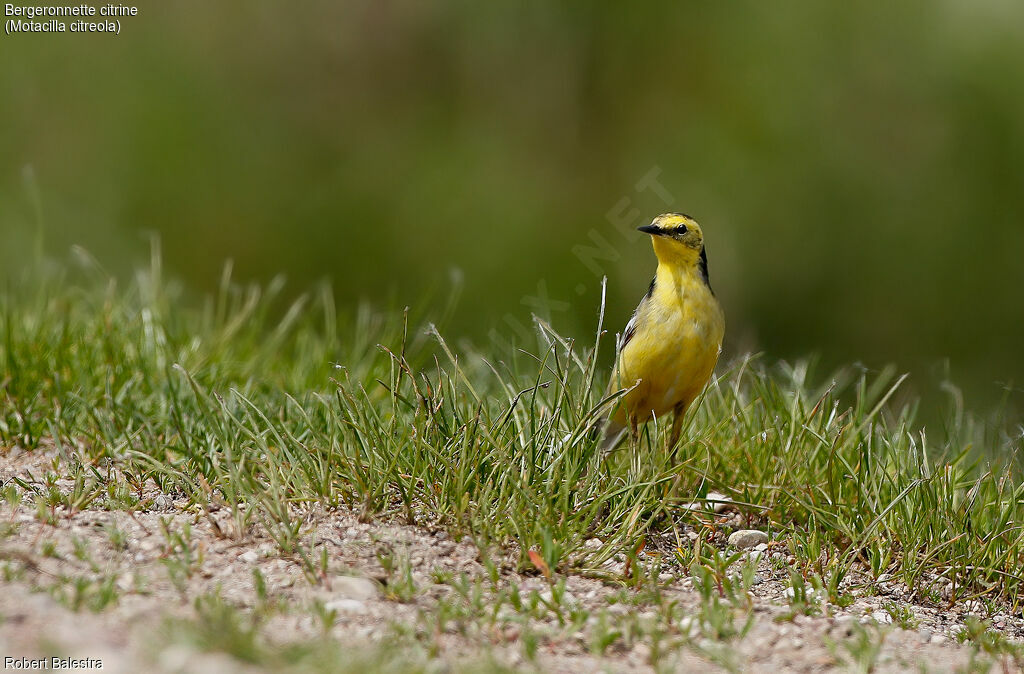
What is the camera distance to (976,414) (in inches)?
202

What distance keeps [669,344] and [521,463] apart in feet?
3.48

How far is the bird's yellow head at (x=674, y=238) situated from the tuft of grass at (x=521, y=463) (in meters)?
0.51

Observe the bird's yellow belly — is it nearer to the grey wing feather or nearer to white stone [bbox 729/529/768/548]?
the grey wing feather

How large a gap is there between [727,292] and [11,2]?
6690mm

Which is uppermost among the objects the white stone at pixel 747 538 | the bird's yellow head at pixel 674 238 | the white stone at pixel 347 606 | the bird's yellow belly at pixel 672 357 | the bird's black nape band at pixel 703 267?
the bird's yellow head at pixel 674 238

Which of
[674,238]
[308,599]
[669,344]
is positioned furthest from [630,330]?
[308,599]

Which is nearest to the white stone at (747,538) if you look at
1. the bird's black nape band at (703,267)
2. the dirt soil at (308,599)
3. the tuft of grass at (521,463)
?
the tuft of grass at (521,463)

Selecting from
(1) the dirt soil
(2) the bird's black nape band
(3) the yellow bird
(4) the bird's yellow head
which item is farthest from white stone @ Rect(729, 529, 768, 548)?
(4) the bird's yellow head

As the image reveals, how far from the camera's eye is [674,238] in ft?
16.5

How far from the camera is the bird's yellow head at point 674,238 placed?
5.02 meters

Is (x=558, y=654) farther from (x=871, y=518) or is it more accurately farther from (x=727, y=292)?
(x=727, y=292)

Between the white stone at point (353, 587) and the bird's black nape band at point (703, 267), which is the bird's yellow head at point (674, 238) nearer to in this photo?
the bird's black nape band at point (703, 267)

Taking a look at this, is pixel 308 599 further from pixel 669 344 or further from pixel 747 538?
pixel 669 344

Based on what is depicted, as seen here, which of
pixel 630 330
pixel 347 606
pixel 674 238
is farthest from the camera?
pixel 674 238
